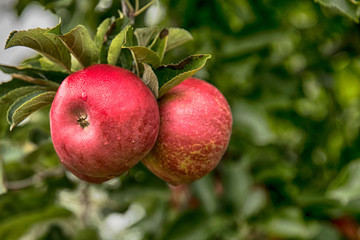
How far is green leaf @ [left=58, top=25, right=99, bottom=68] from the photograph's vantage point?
2.20 ft

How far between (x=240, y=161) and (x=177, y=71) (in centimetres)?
79

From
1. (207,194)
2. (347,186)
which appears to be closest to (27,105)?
(207,194)

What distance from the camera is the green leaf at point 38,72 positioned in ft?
2.52

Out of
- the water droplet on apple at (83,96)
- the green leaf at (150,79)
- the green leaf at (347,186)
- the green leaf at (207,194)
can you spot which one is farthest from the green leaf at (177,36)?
the green leaf at (347,186)

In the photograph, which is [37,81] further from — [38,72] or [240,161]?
[240,161]

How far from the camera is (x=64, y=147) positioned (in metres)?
0.67

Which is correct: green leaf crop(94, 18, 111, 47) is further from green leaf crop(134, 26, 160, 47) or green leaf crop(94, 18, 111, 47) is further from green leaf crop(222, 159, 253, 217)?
green leaf crop(222, 159, 253, 217)

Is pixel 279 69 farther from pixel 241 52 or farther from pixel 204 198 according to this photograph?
pixel 204 198

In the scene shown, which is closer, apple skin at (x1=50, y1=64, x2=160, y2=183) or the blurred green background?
apple skin at (x1=50, y1=64, x2=160, y2=183)

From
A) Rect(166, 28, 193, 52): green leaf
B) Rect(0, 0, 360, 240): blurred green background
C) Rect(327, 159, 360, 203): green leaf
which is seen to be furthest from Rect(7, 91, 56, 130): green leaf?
Rect(327, 159, 360, 203): green leaf

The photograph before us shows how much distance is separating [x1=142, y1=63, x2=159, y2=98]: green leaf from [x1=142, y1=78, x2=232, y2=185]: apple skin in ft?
0.10

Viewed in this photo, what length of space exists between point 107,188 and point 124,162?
0.83 m

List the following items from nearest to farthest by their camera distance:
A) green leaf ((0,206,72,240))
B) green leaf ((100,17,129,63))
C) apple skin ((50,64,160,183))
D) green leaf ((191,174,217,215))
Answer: apple skin ((50,64,160,183)), green leaf ((100,17,129,63)), green leaf ((0,206,72,240)), green leaf ((191,174,217,215))

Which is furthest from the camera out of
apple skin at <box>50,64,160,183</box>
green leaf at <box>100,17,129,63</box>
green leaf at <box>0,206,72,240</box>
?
green leaf at <box>0,206,72,240</box>
